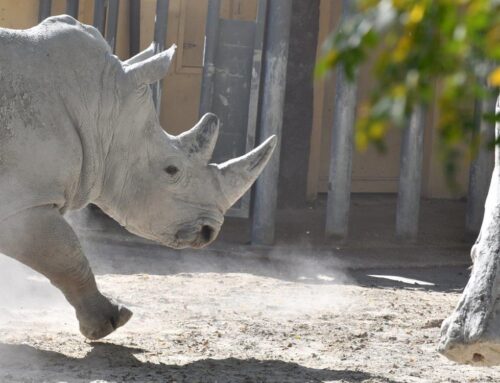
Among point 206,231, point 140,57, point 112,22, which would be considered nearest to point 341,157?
point 112,22

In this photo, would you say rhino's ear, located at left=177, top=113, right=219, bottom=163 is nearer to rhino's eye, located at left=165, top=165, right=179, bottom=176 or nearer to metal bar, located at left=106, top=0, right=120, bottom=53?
rhino's eye, located at left=165, top=165, right=179, bottom=176

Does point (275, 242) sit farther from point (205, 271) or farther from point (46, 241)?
point (46, 241)

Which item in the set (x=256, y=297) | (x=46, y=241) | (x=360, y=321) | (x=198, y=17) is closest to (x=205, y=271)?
(x=256, y=297)

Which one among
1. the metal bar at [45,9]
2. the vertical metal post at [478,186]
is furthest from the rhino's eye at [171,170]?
the vertical metal post at [478,186]

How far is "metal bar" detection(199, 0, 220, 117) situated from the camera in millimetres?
9344

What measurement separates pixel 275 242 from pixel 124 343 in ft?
13.3

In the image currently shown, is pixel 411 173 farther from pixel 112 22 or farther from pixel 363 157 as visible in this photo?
pixel 363 157

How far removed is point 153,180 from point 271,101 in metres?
3.72

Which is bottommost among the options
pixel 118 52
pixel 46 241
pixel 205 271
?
pixel 205 271

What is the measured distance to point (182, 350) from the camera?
5.68 meters

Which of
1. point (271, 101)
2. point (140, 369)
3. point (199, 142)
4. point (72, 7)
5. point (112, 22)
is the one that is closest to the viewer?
point (140, 369)

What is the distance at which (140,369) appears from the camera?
517 centimetres

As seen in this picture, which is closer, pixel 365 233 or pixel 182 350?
pixel 182 350

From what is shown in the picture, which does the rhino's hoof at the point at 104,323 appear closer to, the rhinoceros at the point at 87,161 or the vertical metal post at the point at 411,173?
the rhinoceros at the point at 87,161
